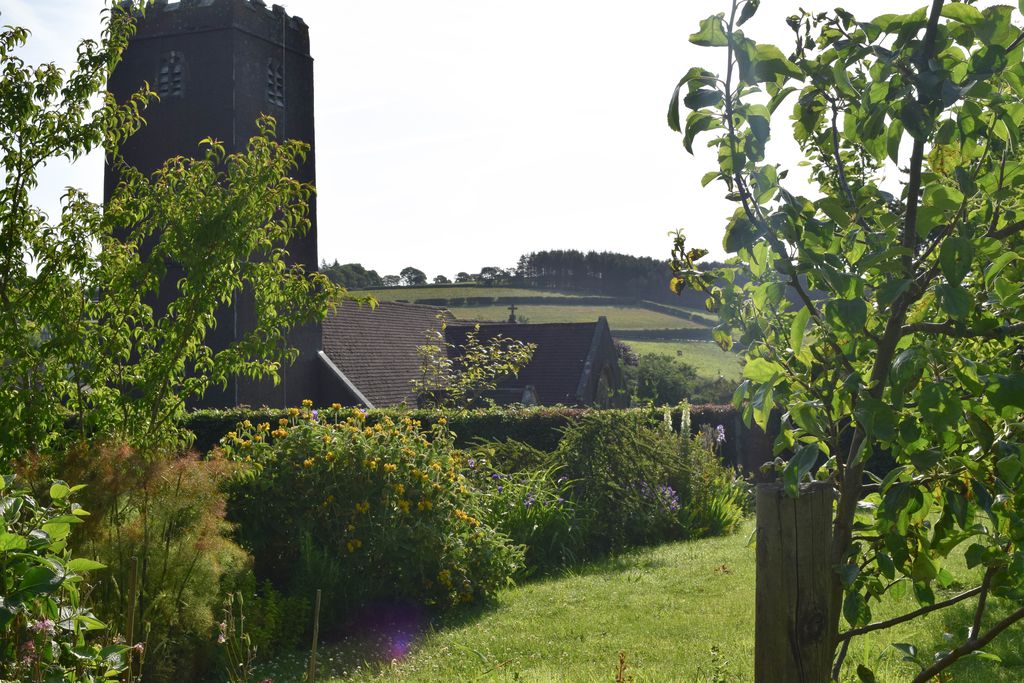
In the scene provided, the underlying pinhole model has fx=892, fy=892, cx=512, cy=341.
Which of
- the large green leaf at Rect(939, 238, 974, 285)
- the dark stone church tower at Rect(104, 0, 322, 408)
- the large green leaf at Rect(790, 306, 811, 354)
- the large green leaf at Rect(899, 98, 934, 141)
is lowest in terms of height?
the large green leaf at Rect(790, 306, 811, 354)

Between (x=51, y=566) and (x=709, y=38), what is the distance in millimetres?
2450

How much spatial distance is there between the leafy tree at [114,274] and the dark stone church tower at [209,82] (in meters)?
16.7

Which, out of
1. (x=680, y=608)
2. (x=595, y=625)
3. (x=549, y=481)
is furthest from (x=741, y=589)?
(x=549, y=481)

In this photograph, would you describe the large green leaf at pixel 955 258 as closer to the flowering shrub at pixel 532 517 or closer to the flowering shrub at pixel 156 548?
the flowering shrub at pixel 156 548

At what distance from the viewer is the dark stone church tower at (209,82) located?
25.0 meters

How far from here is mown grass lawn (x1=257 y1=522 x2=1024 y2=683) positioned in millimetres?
5707

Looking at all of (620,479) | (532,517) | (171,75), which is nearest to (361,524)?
(532,517)

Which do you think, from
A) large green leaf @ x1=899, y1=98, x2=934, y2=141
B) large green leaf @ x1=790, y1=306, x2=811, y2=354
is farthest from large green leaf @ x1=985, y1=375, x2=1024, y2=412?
large green leaf @ x1=899, y1=98, x2=934, y2=141

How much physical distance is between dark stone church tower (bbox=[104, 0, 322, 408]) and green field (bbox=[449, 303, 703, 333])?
144ft

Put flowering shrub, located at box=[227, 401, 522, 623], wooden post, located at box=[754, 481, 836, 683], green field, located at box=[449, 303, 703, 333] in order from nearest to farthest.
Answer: wooden post, located at box=[754, 481, 836, 683] < flowering shrub, located at box=[227, 401, 522, 623] < green field, located at box=[449, 303, 703, 333]

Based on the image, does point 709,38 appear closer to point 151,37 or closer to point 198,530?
point 198,530

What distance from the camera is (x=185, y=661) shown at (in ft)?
20.5

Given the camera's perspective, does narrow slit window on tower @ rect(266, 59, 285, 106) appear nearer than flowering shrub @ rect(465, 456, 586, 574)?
No

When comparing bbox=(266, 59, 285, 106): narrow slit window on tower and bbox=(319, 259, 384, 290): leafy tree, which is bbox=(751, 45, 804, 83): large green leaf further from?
bbox=(319, 259, 384, 290): leafy tree
